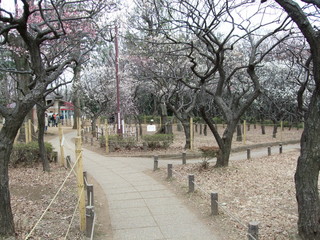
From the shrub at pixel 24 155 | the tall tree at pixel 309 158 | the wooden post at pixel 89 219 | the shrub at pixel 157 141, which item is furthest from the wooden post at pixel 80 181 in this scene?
the shrub at pixel 157 141

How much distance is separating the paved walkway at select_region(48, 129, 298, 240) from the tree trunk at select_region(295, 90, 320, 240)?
60.0 inches

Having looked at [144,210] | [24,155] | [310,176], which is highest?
[310,176]

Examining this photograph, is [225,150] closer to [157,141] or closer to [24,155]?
[157,141]

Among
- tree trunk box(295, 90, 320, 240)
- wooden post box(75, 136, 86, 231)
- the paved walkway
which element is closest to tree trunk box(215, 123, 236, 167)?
the paved walkway

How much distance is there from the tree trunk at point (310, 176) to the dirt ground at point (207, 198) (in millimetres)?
524

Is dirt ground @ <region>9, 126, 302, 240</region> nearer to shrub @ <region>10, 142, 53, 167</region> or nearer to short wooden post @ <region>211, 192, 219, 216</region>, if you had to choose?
short wooden post @ <region>211, 192, 219, 216</region>

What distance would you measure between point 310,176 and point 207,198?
3.25 metres

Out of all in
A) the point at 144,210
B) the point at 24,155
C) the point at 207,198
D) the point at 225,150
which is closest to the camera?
the point at 144,210

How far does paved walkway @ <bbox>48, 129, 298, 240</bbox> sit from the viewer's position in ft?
17.5

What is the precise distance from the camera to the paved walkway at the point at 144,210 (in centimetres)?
534

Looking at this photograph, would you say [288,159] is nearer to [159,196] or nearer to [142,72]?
[159,196]

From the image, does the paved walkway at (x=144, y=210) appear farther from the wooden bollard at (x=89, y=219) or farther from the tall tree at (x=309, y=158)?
the tall tree at (x=309, y=158)

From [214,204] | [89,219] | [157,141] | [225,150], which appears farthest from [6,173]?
[157,141]

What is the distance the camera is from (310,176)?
14.3 feet
